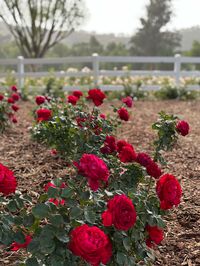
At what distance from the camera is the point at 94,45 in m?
39.1

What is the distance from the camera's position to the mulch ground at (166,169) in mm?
2739

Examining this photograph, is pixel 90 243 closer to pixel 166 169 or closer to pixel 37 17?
pixel 166 169

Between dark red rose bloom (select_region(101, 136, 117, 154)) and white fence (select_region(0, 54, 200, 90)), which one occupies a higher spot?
dark red rose bloom (select_region(101, 136, 117, 154))

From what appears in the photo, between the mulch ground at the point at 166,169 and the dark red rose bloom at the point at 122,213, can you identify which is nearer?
the dark red rose bloom at the point at 122,213

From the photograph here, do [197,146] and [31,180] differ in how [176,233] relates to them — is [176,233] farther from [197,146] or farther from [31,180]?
[197,146]

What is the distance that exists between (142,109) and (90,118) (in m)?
6.17

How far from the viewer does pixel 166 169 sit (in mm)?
4527

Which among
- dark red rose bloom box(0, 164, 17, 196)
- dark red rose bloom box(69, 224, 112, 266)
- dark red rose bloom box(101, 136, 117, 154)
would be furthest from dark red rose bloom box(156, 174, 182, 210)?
dark red rose bloom box(101, 136, 117, 154)

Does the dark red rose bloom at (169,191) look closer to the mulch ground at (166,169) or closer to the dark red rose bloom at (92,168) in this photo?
the dark red rose bloom at (92,168)

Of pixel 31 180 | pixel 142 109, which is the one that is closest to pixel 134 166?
pixel 31 180

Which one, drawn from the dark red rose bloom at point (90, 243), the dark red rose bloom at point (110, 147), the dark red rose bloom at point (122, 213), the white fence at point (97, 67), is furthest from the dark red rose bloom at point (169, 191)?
the white fence at point (97, 67)

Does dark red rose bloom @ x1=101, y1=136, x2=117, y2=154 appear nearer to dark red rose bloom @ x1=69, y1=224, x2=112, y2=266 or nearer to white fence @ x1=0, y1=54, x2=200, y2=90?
dark red rose bloom @ x1=69, y1=224, x2=112, y2=266

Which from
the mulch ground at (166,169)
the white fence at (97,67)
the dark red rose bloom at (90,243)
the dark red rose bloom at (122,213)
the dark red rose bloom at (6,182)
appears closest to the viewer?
the dark red rose bloom at (90,243)

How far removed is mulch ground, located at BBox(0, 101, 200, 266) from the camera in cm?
274
